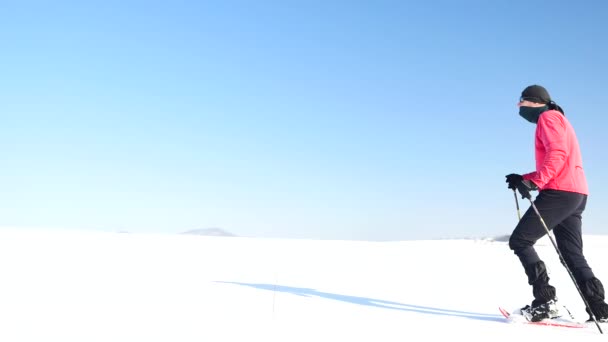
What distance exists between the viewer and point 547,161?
4801 mm

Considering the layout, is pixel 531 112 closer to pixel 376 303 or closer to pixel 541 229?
pixel 541 229

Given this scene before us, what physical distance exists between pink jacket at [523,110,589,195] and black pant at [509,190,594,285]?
9 centimetres

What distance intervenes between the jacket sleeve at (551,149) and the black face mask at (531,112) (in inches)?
8.7

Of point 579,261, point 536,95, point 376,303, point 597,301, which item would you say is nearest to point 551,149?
point 536,95

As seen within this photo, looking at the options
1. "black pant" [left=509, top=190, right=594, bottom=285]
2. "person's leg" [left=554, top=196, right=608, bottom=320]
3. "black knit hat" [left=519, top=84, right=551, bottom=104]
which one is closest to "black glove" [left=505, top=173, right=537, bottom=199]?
"black pant" [left=509, top=190, right=594, bottom=285]

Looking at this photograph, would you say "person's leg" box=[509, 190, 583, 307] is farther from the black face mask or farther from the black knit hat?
the black knit hat

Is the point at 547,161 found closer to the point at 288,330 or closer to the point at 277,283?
the point at 288,330

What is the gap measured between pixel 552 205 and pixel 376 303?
79.0 inches

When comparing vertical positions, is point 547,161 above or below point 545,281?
above

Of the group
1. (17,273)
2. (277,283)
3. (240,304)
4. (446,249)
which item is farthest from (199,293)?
(446,249)

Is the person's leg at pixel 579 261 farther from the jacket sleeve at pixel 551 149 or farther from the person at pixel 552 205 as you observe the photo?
the jacket sleeve at pixel 551 149

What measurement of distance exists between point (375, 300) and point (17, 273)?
190 inches

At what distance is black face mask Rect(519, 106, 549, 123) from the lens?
5.13 m

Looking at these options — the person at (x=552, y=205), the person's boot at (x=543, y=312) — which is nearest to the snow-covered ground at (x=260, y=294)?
the person's boot at (x=543, y=312)
